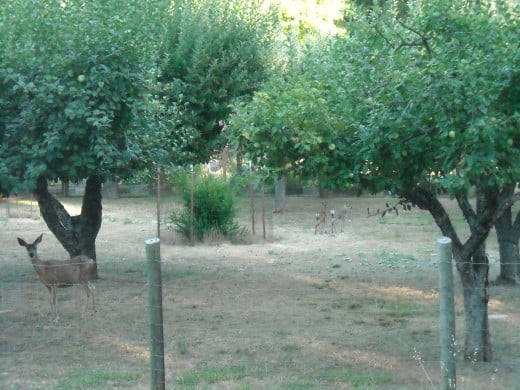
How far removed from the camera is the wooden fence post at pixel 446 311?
16.4ft

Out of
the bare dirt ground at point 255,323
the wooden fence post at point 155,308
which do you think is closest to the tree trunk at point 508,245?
the bare dirt ground at point 255,323

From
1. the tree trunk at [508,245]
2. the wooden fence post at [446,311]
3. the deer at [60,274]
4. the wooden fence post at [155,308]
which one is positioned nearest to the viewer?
the wooden fence post at [446,311]

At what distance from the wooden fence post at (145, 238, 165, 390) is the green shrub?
1635 cm

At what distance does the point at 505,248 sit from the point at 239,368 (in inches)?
303

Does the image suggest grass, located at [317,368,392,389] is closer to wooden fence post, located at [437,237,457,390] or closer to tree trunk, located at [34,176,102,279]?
wooden fence post, located at [437,237,457,390]

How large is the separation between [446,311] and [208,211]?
17.3 metres

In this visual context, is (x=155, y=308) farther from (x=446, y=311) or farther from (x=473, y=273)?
(x=473, y=273)

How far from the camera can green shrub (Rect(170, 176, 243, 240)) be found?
2200 cm

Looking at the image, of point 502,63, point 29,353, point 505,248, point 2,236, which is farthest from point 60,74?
point 2,236

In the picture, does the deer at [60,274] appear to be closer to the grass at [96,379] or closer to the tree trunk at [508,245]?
the grass at [96,379]

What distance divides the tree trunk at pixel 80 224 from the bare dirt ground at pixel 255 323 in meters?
0.81

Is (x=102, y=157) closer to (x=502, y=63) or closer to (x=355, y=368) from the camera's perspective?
(x=355, y=368)

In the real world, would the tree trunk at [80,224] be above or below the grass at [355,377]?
above

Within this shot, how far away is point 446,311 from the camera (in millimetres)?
5105
